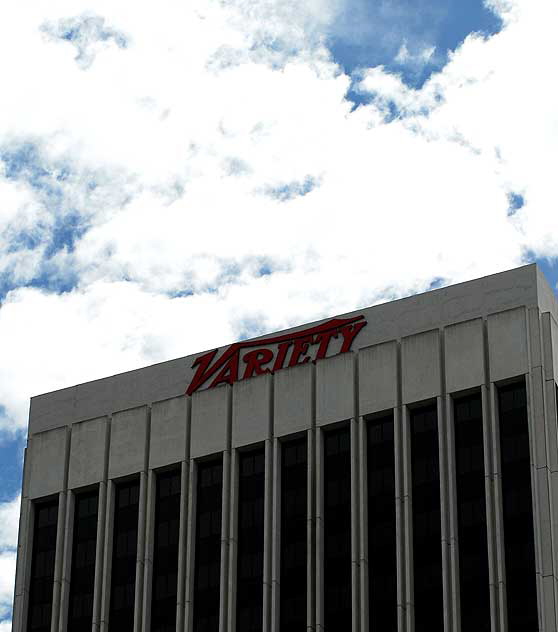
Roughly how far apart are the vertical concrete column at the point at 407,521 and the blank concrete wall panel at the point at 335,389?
444 centimetres

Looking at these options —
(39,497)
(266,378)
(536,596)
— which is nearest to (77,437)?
(39,497)

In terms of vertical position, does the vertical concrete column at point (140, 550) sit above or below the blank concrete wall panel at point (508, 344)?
below

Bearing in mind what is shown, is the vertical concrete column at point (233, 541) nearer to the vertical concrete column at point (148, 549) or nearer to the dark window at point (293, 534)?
the dark window at point (293, 534)

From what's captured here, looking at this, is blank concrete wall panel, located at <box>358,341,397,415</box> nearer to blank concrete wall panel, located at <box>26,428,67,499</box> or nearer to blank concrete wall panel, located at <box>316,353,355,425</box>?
blank concrete wall panel, located at <box>316,353,355,425</box>

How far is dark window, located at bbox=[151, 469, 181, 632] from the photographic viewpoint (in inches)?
5349

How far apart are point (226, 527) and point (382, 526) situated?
38.7 ft

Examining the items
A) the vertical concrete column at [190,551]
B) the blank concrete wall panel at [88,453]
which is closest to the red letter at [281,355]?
the vertical concrete column at [190,551]

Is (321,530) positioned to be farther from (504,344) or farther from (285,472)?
(504,344)

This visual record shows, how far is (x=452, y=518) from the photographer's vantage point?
127 metres

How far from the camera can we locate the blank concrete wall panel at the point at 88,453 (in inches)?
5659

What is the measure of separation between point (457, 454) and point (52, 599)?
32.2 metres

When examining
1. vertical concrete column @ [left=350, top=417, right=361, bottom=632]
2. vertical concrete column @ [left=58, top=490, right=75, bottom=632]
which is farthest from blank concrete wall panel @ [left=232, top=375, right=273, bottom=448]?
vertical concrete column @ [left=58, top=490, right=75, bottom=632]

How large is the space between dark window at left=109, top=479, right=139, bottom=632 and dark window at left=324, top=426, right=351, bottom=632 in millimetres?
15329

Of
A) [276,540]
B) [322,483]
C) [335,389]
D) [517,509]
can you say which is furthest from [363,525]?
[517,509]
